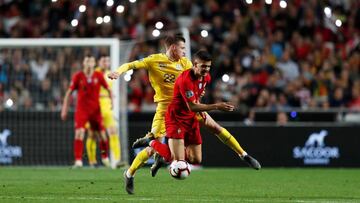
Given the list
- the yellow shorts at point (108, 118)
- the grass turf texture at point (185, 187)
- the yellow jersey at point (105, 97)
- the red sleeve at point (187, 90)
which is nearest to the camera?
the grass turf texture at point (185, 187)

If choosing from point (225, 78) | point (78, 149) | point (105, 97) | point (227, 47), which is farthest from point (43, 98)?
point (227, 47)

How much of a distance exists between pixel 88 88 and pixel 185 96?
288 inches

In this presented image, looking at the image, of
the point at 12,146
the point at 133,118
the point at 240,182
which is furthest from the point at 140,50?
the point at 240,182

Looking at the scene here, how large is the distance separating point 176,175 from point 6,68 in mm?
10631

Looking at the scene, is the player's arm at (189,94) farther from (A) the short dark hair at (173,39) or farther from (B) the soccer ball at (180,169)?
(A) the short dark hair at (173,39)

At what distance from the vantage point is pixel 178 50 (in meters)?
12.6

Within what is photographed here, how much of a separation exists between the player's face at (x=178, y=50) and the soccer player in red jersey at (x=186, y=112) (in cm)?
109

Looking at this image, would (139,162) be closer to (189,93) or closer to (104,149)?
(189,93)

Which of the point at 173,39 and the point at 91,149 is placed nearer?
the point at 173,39

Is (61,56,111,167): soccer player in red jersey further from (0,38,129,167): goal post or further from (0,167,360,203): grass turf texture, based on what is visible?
(0,167,360,203): grass turf texture

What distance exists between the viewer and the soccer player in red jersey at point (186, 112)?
11.1m

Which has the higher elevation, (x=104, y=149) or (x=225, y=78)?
(x=225, y=78)

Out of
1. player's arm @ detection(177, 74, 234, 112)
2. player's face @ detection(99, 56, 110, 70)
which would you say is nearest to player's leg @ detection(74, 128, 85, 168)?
player's face @ detection(99, 56, 110, 70)

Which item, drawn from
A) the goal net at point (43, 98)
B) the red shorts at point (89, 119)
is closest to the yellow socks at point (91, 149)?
the red shorts at point (89, 119)
